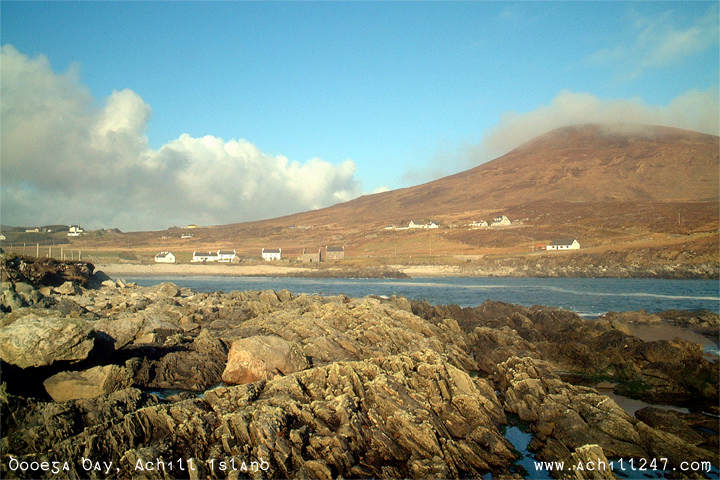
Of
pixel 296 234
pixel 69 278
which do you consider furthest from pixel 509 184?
pixel 69 278

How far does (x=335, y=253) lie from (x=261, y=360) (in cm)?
7835

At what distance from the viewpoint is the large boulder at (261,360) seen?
10898 millimetres

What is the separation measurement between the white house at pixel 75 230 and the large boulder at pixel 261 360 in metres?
122

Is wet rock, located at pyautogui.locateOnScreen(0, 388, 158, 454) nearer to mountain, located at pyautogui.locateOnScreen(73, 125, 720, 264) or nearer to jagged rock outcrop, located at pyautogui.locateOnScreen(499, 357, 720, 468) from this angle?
jagged rock outcrop, located at pyautogui.locateOnScreen(499, 357, 720, 468)

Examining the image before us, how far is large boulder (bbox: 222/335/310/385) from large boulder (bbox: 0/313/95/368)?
3.11 m

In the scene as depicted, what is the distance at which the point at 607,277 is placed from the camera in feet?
175

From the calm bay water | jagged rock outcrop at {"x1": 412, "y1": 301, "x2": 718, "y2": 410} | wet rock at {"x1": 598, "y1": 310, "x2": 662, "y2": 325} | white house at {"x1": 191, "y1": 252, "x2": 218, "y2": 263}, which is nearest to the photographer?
jagged rock outcrop at {"x1": 412, "y1": 301, "x2": 718, "y2": 410}

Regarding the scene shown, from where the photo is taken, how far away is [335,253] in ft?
293

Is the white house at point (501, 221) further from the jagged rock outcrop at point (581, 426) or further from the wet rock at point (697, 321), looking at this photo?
the jagged rock outcrop at point (581, 426)

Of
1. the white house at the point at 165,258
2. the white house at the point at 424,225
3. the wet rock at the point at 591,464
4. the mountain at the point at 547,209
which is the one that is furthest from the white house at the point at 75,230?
the wet rock at the point at 591,464

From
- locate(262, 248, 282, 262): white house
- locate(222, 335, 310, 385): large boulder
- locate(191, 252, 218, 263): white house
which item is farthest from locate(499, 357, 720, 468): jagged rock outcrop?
locate(191, 252, 218, 263): white house

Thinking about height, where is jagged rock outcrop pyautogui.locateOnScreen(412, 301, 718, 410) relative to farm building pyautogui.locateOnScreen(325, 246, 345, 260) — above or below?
below

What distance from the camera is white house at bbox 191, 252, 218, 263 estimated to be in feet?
297

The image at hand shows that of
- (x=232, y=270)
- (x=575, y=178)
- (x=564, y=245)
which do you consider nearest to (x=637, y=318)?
(x=564, y=245)
